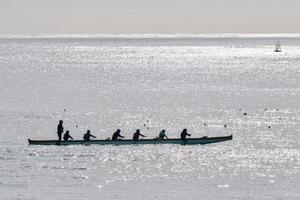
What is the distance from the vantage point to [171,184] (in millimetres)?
46125

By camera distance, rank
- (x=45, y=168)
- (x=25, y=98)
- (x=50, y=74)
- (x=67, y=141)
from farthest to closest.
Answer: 1. (x=50, y=74)
2. (x=25, y=98)
3. (x=67, y=141)
4. (x=45, y=168)

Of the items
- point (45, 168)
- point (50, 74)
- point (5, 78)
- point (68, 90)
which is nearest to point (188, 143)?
point (45, 168)

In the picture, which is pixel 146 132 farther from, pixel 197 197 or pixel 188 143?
pixel 197 197

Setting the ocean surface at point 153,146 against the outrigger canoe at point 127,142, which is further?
the outrigger canoe at point 127,142

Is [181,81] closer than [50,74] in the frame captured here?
Yes

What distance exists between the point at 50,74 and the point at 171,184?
129599 millimetres

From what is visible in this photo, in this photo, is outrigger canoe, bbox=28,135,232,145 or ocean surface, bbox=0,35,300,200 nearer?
ocean surface, bbox=0,35,300,200

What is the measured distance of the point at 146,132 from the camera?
7194 cm

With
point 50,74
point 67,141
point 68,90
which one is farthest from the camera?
point 50,74

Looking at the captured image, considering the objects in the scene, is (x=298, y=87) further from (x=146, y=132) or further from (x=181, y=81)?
(x=146, y=132)

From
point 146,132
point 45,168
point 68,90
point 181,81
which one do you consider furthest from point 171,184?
point 181,81

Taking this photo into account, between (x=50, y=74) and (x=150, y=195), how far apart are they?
132m

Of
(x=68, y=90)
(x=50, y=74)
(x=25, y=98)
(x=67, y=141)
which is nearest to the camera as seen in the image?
(x=67, y=141)

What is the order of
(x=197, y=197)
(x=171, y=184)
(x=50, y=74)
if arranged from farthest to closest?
(x=50, y=74), (x=171, y=184), (x=197, y=197)
